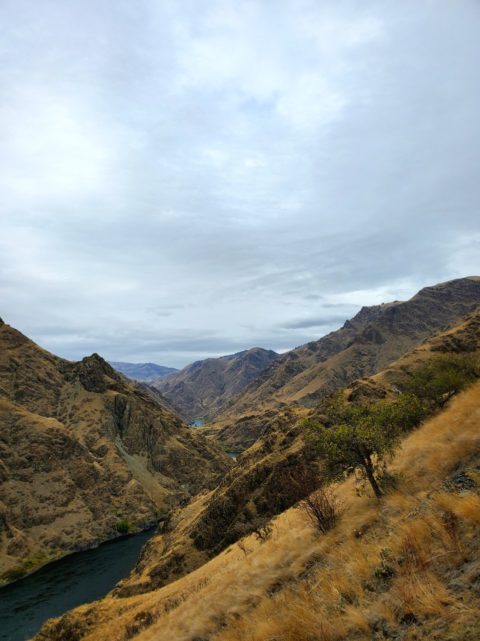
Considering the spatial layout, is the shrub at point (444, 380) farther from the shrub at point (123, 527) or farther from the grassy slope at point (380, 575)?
the shrub at point (123, 527)

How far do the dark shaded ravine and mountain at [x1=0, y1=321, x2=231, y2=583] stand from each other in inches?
264

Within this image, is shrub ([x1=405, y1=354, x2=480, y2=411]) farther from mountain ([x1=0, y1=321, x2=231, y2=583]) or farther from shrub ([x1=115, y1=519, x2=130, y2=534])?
shrub ([x1=115, y1=519, x2=130, y2=534])

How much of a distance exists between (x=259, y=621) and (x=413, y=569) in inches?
205

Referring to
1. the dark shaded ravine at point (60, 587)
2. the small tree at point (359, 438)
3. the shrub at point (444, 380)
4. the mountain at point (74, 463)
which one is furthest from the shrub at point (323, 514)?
the dark shaded ravine at point (60, 587)

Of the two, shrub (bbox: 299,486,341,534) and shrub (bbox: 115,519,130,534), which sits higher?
shrub (bbox: 299,486,341,534)

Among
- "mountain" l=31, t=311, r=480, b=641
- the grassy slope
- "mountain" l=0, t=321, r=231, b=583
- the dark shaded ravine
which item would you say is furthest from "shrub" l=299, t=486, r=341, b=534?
the dark shaded ravine

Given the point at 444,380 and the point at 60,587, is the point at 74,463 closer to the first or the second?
the point at 60,587

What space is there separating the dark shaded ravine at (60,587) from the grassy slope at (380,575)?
241 ft

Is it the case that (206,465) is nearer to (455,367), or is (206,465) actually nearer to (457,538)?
(455,367)

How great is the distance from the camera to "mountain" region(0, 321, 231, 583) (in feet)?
400

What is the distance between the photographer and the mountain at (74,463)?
122m

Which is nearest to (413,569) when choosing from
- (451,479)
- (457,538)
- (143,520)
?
(457,538)

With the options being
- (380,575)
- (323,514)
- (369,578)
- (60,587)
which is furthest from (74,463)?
(380,575)

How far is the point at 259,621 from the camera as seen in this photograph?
12.1 meters
